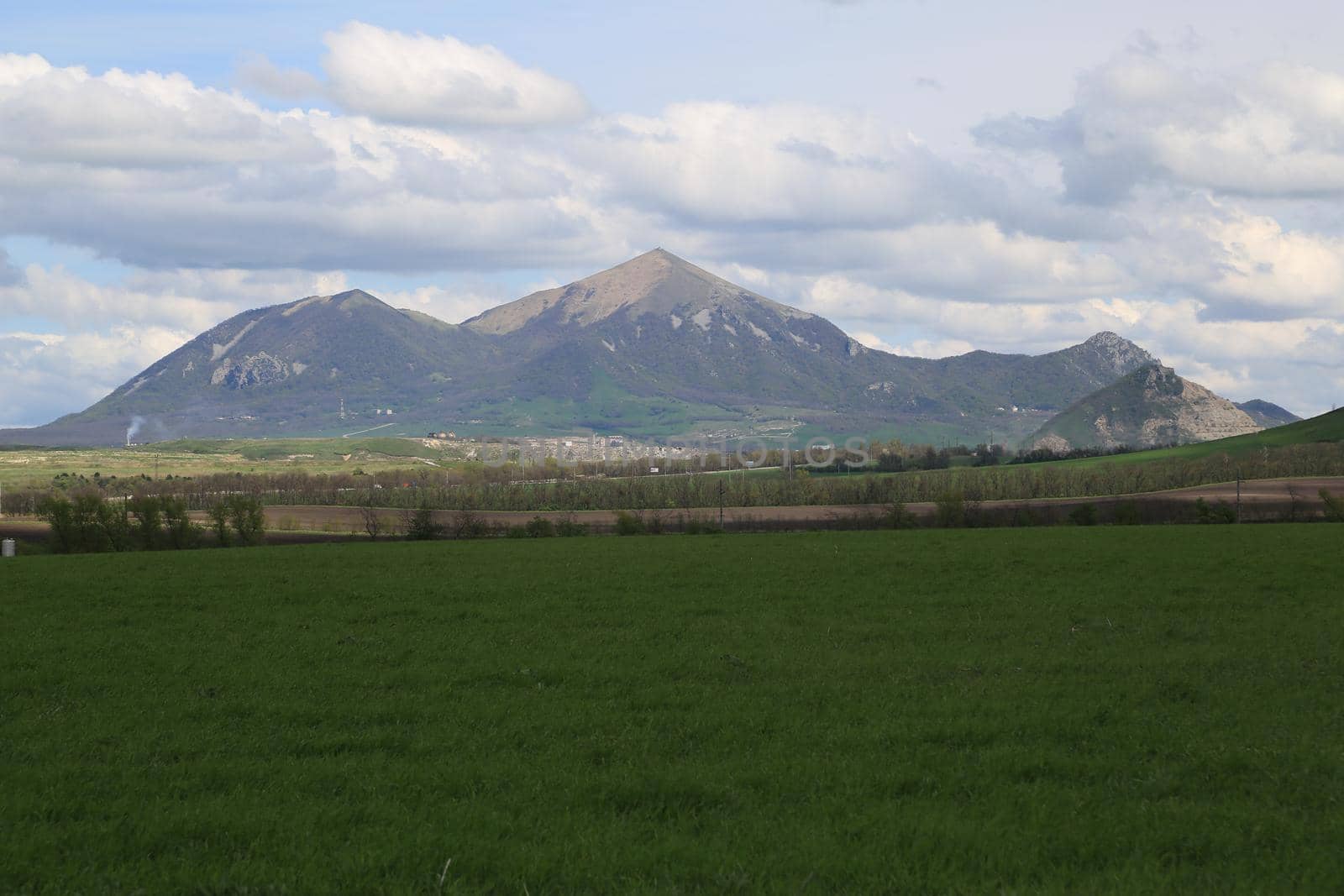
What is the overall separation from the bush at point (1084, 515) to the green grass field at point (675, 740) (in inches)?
2416

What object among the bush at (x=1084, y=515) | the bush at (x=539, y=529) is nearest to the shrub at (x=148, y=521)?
the bush at (x=539, y=529)

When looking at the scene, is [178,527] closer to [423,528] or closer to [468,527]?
[423,528]

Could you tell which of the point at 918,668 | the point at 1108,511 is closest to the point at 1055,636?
the point at 918,668

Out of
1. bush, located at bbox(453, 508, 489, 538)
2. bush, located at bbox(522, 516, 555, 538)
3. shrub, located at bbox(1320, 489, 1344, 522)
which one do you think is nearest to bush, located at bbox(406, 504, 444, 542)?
bush, located at bbox(453, 508, 489, 538)

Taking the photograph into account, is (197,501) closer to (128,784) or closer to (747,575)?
(747,575)

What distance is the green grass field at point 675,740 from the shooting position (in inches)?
408

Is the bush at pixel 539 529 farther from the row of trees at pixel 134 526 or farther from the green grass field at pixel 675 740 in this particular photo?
the green grass field at pixel 675 740

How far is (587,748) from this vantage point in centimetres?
1436

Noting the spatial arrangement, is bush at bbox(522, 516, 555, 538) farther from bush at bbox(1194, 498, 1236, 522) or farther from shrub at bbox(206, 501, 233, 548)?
bush at bbox(1194, 498, 1236, 522)

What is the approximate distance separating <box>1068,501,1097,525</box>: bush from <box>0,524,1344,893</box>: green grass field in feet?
201

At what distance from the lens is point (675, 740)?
48.4 ft

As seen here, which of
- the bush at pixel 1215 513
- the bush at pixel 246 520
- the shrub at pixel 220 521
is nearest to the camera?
the shrub at pixel 220 521

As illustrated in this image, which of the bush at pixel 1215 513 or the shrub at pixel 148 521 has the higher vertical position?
the shrub at pixel 148 521

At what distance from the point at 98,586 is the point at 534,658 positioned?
1744 cm
